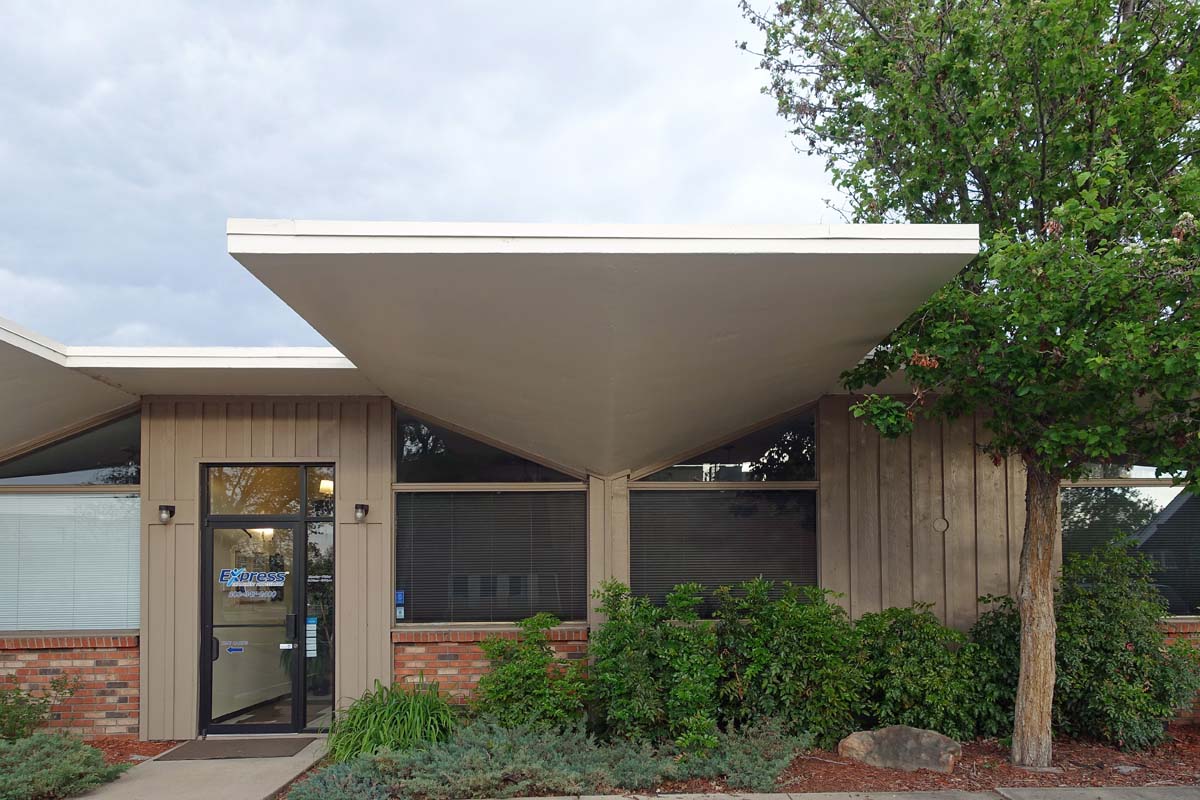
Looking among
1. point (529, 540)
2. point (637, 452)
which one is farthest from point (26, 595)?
point (637, 452)

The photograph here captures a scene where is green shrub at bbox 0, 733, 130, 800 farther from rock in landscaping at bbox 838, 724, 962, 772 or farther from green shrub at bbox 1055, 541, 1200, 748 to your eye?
green shrub at bbox 1055, 541, 1200, 748

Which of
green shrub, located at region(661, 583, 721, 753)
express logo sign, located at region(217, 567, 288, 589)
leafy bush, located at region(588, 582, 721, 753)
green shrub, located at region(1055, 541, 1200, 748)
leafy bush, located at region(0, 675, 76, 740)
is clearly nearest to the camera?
green shrub, located at region(661, 583, 721, 753)

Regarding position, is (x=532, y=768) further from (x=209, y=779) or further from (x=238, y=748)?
(x=238, y=748)

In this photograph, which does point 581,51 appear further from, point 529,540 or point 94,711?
point 94,711

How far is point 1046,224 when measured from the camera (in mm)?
5184

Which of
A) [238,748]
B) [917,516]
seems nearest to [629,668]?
[917,516]

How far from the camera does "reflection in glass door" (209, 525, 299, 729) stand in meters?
7.09

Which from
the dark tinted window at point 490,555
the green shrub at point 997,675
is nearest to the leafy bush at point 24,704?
the dark tinted window at point 490,555

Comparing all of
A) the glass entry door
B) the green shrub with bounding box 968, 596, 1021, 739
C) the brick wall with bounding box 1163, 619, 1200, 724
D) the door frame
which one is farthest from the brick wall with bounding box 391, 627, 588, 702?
the brick wall with bounding box 1163, 619, 1200, 724

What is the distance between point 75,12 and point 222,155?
16790mm

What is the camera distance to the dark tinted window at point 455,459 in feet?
24.1

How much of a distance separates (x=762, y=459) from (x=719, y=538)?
31.1 inches

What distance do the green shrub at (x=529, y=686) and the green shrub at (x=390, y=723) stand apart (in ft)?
1.13

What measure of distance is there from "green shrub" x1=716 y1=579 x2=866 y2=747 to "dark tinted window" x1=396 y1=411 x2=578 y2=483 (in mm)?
2087
